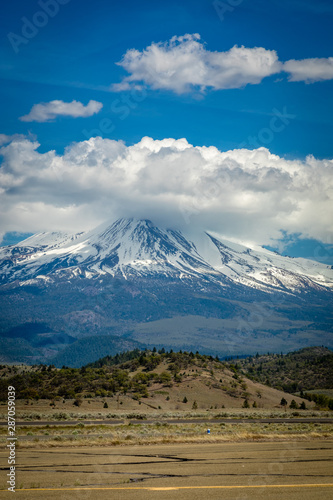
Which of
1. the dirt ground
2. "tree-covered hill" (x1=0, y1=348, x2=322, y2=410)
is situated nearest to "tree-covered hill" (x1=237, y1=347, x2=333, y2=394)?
"tree-covered hill" (x1=0, y1=348, x2=322, y2=410)

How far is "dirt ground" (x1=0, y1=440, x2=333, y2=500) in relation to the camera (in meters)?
13.1

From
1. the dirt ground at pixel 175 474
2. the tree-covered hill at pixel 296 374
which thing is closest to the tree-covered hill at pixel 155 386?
the tree-covered hill at pixel 296 374

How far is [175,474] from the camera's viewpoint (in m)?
15.5

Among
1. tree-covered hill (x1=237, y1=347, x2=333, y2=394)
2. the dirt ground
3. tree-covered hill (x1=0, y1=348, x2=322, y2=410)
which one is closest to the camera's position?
the dirt ground

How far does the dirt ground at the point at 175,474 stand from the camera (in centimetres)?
1309

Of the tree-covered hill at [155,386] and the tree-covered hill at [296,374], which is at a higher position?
the tree-covered hill at [155,386]

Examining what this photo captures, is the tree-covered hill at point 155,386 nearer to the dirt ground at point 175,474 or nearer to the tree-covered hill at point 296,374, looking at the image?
the tree-covered hill at point 296,374

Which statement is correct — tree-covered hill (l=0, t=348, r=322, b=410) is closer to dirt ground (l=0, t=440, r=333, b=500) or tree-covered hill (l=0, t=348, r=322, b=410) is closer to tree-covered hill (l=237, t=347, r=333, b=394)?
tree-covered hill (l=237, t=347, r=333, b=394)

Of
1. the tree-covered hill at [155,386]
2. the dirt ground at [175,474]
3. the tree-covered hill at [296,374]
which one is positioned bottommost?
the tree-covered hill at [296,374]

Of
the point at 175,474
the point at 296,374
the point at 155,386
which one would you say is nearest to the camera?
the point at 175,474

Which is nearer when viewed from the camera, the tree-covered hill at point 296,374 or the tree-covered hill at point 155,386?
the tree-covered hill at point 155,386

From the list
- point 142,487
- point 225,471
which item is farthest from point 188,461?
point 142,487

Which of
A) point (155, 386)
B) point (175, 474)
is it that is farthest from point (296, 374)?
point (175, 474)

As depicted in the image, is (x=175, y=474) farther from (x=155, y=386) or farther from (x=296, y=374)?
(x=296, y=374)
